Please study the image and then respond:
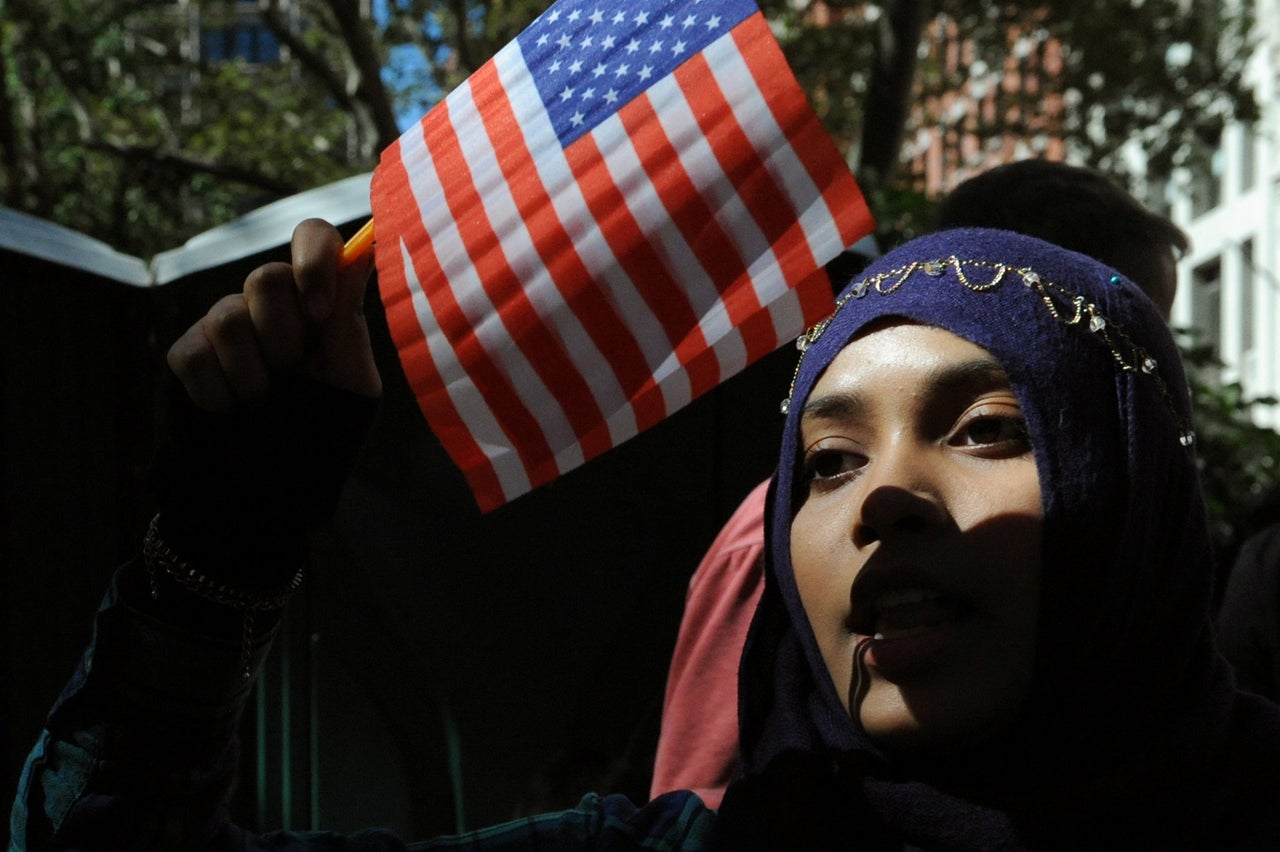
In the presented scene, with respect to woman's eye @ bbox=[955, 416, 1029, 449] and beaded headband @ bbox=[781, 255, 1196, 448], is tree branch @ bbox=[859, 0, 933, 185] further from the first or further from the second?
woman's eye @ bbox=[955, 416, 1029, 449]

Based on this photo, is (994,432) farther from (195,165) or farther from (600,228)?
(195,165)

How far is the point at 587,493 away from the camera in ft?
14.1

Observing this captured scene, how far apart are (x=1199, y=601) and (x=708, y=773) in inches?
31.3

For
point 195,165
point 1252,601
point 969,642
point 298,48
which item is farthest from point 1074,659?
point 195,165

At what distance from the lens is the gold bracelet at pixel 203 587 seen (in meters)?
1.44

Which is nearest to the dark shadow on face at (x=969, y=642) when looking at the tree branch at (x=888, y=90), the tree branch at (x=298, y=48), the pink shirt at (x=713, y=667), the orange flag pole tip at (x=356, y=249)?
the orange flag pole tip at (x=356, y=249)

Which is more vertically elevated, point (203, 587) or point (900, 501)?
point (203, 587)

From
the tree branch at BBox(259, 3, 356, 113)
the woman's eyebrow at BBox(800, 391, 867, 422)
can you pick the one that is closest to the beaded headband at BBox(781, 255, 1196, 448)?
the woman's eyebrow at BBox(800, 391, 867, 422)

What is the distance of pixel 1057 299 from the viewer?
1674 mm

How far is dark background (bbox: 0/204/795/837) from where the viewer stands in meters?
4.21

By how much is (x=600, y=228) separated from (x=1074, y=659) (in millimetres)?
661

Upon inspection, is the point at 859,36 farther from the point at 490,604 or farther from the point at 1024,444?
the point at 1024,444

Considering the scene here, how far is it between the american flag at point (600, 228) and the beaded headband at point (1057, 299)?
13cm

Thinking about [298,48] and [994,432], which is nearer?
[994,432]
